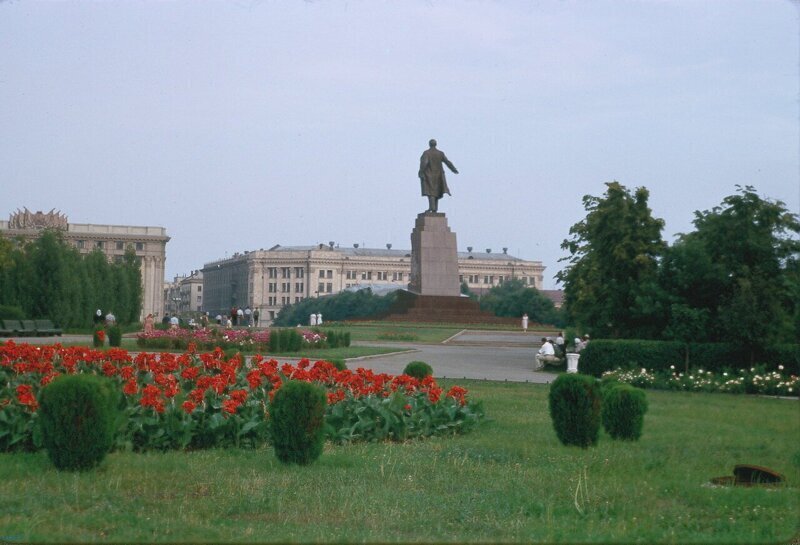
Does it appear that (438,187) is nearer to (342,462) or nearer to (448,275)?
(448,275)

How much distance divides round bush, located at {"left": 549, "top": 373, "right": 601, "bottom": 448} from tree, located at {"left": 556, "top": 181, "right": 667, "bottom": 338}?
13.2m

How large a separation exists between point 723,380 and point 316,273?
106 meters

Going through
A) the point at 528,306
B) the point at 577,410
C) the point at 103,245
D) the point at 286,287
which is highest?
the point at 103,245

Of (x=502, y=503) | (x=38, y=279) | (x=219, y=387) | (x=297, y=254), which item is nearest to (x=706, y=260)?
(x=219, y=387)

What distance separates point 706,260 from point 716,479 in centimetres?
1402

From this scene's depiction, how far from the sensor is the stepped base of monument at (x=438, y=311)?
45.8 meters

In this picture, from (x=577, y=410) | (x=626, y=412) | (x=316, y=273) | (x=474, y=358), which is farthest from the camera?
(x=316, y=273)

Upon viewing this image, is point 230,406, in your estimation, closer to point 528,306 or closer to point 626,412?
point 626,412

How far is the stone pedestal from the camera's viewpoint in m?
45.7

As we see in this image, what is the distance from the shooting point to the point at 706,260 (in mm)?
21578

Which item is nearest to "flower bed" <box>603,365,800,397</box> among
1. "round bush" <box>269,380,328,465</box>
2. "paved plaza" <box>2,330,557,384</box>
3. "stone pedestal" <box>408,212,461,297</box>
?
"paved plaza" <box>2,330,557,384</box>

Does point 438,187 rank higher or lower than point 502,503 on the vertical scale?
higher

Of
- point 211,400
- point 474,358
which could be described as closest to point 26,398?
point 211,400

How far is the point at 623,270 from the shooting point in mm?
25172
